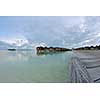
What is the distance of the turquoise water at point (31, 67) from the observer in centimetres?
274

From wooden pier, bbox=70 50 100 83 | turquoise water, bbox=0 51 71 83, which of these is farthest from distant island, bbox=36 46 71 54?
wooden pier, bbox=70 50 100 83

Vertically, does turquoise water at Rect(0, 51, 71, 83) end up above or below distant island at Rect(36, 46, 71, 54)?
below

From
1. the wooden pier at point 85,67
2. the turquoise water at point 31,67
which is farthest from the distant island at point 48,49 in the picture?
the wooden pier at point 85,67

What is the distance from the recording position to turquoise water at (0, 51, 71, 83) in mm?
2744

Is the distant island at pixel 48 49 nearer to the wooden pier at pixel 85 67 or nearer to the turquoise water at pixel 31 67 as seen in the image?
the turquoise water at pixel 31 67

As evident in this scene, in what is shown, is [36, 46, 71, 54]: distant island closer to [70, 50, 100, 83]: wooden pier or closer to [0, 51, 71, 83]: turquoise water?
[0, 51, 71, 83]: turquoise water

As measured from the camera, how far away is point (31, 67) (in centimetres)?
276

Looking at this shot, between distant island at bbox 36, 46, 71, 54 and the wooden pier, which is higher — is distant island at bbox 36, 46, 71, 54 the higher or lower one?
the higher one

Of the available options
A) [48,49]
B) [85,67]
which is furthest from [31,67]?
[85,67]

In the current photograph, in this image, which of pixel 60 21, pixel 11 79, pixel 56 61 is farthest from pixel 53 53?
pixel 11 79

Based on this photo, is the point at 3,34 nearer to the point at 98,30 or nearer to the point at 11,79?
the point at 11,79
